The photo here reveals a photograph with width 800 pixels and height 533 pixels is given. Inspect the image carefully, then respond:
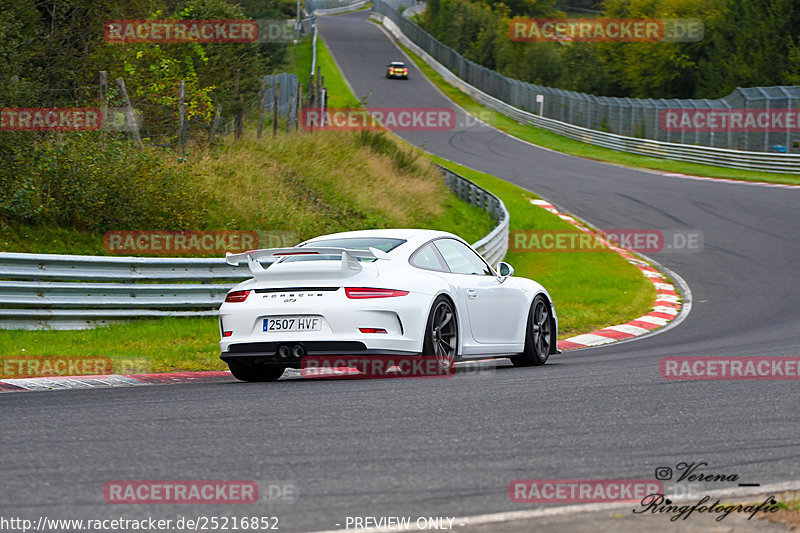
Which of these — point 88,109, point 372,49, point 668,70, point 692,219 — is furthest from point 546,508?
point 372,49

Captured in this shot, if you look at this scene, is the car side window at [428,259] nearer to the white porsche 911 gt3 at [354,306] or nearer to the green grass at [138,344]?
the white porsche 911 gt3 at [354,306]

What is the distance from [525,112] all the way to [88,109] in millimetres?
46087

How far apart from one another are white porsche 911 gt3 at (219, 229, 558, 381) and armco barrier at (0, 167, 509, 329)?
432cm

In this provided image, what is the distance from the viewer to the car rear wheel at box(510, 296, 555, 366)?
1020 centimetres

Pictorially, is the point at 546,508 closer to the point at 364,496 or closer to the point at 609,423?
the point at 364,496

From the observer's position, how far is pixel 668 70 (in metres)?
66.5

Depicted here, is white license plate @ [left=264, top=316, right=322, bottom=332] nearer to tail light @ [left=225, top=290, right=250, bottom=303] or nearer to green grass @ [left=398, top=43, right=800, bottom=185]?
tail light @ [left=225, top=290, right=250, bottom=303]

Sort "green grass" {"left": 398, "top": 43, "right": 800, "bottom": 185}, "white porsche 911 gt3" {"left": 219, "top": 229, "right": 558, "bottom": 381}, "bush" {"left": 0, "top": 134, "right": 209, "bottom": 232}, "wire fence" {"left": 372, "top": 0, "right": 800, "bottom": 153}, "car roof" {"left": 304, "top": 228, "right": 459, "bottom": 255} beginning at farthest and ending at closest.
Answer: "wire fence" {"left": 372, "top": 0, "right": 800, "bottom": 153}
"green grass" {"left": 398, "top": 43, "right": 800, "bottom": 185}
"bush" {"left": 0, "top": 134, "right": 209, "bottom": 232}
"car roof" {"left": 304, "top": 228, "right": 459, "bottom": 255}
"white porsche 911 gt3" {"left": 219, "top": 229, "right": 558, "bottom": 381}

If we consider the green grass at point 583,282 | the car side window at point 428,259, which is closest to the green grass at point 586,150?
the green grass at point 583,282

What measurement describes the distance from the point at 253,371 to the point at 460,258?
224 centimetres

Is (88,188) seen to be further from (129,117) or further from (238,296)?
(238,296)

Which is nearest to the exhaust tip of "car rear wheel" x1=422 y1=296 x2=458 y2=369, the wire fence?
"car rear wheel" x1=422 y1=296 x2=458 y2=369

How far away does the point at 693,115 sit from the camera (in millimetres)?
43438

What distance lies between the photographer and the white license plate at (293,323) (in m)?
8.16
